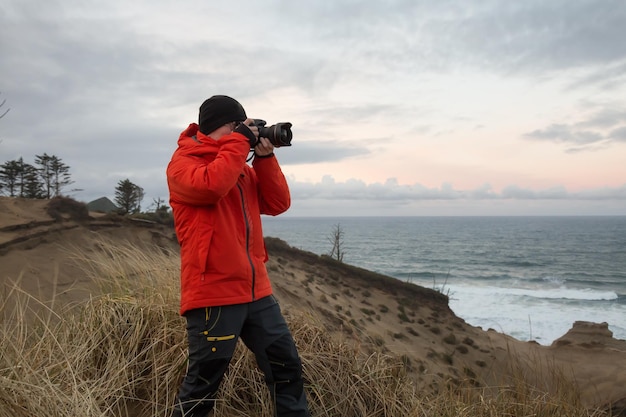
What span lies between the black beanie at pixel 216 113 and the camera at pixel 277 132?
0.48ft

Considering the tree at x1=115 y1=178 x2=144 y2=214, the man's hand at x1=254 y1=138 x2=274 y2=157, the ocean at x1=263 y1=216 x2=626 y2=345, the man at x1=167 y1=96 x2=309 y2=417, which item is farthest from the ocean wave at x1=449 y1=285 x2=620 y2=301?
the man's hand at x1=254 y1=138 x2=274 y2=157

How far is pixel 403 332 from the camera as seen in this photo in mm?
10180

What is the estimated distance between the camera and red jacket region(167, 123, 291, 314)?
94.3 inches

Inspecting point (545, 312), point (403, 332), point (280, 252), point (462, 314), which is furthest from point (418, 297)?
point (545, 312)

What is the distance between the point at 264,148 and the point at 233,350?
1.17 m

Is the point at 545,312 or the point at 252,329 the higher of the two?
the point at 252,329

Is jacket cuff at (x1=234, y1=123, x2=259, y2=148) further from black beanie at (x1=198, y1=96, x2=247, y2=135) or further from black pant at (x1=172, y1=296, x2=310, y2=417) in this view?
black pant at (x1=172, y1=296, x2=310, y2=417)

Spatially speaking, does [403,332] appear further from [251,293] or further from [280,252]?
[251,293]

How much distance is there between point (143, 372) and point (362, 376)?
171 cm

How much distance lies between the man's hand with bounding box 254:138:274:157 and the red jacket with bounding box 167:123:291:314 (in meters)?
0.17

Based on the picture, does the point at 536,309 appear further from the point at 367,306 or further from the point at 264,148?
the point at 264,148

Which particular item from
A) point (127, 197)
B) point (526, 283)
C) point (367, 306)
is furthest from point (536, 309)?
point (127, 197)

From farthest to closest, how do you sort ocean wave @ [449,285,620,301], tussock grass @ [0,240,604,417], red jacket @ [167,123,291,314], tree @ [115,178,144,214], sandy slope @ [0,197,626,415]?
ocean wave @ [449,285,620,301]
tree @ [115,178,144,214]
sandy slope @ [0,197,626,415]
tussock grass @ [0,240,604,417]
red jacket @ [167,123,291,314]

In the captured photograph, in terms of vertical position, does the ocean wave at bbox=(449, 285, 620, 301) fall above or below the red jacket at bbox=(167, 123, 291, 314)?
below
